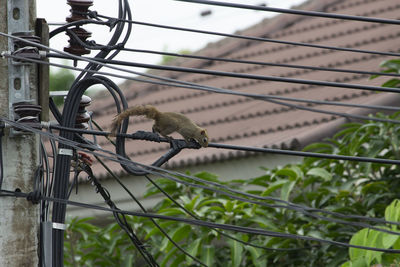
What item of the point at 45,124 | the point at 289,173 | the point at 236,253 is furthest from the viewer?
the point at 289,173

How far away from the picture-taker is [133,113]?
4.72 meters

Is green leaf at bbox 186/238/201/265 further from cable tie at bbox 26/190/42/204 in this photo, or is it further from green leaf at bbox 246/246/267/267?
cable tie at bbox 26/190/42/204

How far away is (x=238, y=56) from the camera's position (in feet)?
36.2

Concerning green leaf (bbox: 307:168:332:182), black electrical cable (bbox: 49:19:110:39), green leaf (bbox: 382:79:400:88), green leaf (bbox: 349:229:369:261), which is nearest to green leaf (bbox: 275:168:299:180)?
green leaf (bbox: 307:168:332:182)

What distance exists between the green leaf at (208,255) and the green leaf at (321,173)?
114 centimetres

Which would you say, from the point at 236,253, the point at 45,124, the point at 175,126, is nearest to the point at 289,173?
the point at 236,253

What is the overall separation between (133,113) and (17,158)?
763mm

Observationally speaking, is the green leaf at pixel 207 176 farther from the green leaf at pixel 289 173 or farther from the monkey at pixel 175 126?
the monkey at pixel 175 126

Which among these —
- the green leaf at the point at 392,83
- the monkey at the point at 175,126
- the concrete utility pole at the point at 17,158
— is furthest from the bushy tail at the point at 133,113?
the green leaf at the point at 392,83

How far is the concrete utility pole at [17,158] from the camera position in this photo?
4359mm

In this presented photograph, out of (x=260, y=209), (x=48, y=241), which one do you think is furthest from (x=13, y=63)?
(x=260, y=209)

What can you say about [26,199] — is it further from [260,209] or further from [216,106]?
[216,106]

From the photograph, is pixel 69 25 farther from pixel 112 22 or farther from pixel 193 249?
pixel 193 249

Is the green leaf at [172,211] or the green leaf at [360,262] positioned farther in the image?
the green leaf at [172,211]
